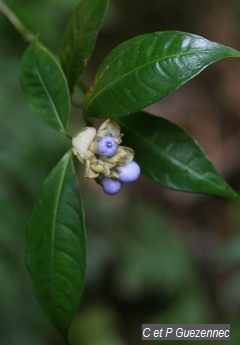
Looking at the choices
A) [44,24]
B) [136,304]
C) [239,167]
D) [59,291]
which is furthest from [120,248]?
[59,291]

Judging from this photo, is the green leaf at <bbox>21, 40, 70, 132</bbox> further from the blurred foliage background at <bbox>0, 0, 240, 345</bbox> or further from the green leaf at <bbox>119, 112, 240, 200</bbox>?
the blurred foliage background at <bbox>0, 0, 240, 345</bbox>

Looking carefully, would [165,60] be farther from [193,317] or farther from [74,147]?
[193,317]

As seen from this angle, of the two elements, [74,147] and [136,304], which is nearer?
[74,147]

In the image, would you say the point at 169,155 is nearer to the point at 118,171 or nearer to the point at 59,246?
the point at 118,171

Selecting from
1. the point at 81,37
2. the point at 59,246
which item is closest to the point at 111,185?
the point at 59,246

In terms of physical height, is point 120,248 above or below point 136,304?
above

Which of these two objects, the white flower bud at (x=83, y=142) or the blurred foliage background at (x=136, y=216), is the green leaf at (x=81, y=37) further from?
the blurred foliage background at (x=136, y=216)

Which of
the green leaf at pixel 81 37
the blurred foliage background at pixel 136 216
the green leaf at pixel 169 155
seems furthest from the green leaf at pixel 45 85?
the blurred foliage background at pixel 136 216
